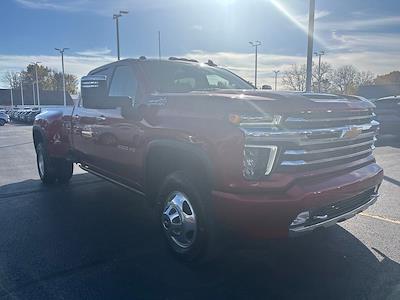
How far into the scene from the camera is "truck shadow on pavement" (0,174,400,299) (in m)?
3.21

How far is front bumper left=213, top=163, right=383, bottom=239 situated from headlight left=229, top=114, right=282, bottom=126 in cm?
52

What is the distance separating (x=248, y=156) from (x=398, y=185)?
16.1ft

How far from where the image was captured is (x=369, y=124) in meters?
3.95

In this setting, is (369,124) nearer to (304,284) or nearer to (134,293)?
(304,284)

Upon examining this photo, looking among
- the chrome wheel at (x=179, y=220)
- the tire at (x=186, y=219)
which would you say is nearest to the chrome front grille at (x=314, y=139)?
the tire at (x=186, y=219)

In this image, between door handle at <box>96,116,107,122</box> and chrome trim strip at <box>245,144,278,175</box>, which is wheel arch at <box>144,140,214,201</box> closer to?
chrome trim strip at <box>245,144,278,175</box>

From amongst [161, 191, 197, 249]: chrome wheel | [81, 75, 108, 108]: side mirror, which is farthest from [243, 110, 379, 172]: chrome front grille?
[81, 75, 108, 108]: side mirror

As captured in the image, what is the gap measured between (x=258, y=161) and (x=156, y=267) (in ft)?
4.89

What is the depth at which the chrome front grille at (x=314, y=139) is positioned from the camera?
3.02 meters

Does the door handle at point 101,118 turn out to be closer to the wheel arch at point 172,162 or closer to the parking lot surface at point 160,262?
the wheel arch at point 172,162

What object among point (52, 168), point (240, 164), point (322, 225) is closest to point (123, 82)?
point (240, 164)

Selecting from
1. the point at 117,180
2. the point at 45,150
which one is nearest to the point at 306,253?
the point at 117,180

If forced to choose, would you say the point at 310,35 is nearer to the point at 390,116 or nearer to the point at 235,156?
the point at 390,116

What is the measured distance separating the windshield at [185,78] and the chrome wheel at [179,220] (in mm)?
1309
